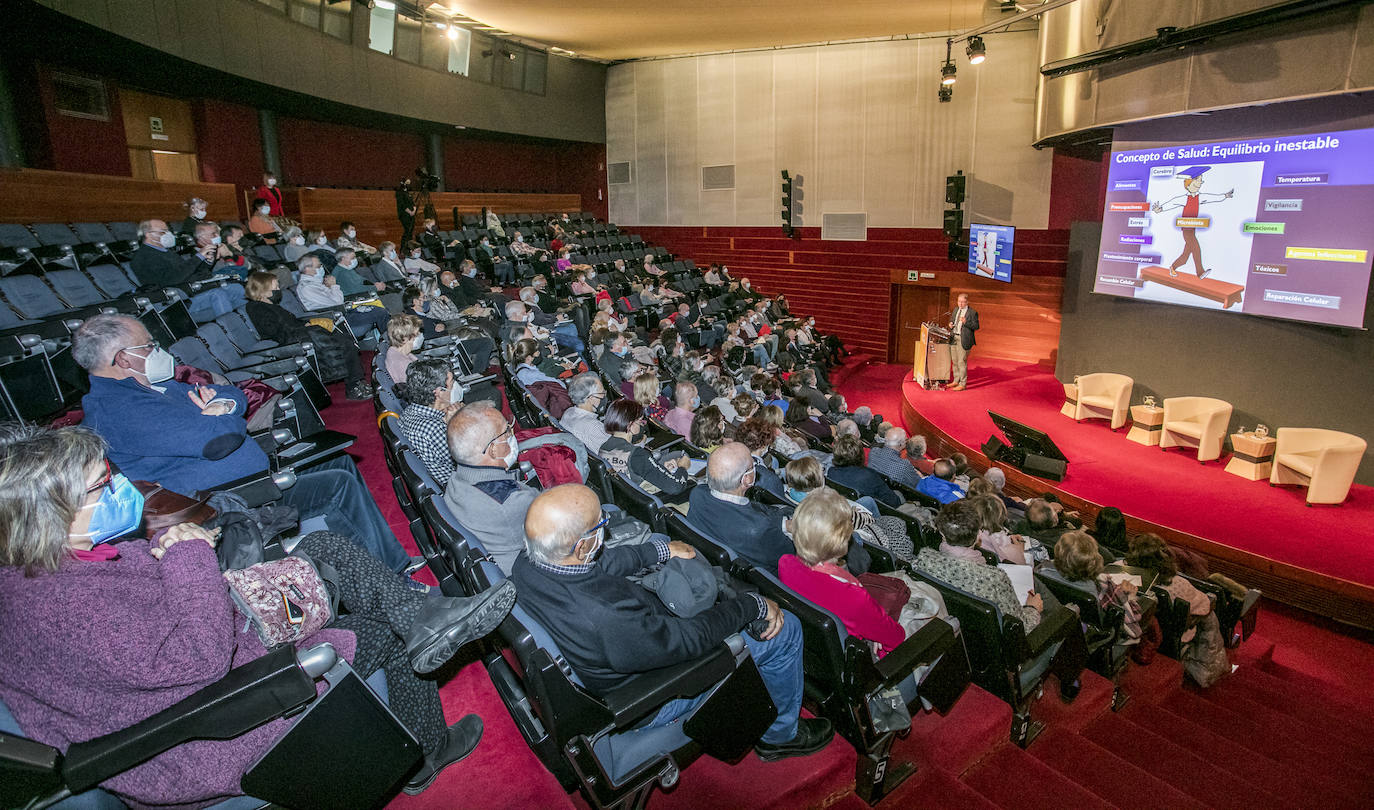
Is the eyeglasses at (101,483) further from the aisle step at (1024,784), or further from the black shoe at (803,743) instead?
the aisle step at (1024,784)

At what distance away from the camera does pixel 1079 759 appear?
2514mm

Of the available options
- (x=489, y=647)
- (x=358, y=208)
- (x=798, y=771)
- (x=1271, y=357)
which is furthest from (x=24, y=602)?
(x=358, y=208)

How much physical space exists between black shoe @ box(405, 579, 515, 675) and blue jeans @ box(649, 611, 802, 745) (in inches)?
33.5

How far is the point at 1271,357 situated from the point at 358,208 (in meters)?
11.8

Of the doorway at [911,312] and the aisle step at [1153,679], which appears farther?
the doorway at [911,312]

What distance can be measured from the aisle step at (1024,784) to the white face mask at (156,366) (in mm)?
3354

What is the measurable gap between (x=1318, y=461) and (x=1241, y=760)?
3671 millimetres

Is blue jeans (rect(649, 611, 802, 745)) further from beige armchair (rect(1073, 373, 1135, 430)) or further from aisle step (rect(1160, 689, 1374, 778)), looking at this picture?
beige armchair (rect(1073, 373, 1135, 430))

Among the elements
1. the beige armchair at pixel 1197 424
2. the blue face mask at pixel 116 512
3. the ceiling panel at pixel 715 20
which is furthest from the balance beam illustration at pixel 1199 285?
the blue face mask at pixel 116 512

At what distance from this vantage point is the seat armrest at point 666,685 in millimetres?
1690

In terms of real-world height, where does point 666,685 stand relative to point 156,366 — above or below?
below

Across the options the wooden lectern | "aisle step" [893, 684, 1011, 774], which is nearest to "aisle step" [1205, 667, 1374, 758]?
"aisle step" [893, 684, 1011, 774]

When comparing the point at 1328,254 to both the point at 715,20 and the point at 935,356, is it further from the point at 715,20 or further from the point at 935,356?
the point at 715,20

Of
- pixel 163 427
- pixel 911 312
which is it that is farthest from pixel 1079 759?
pixel 911 312
